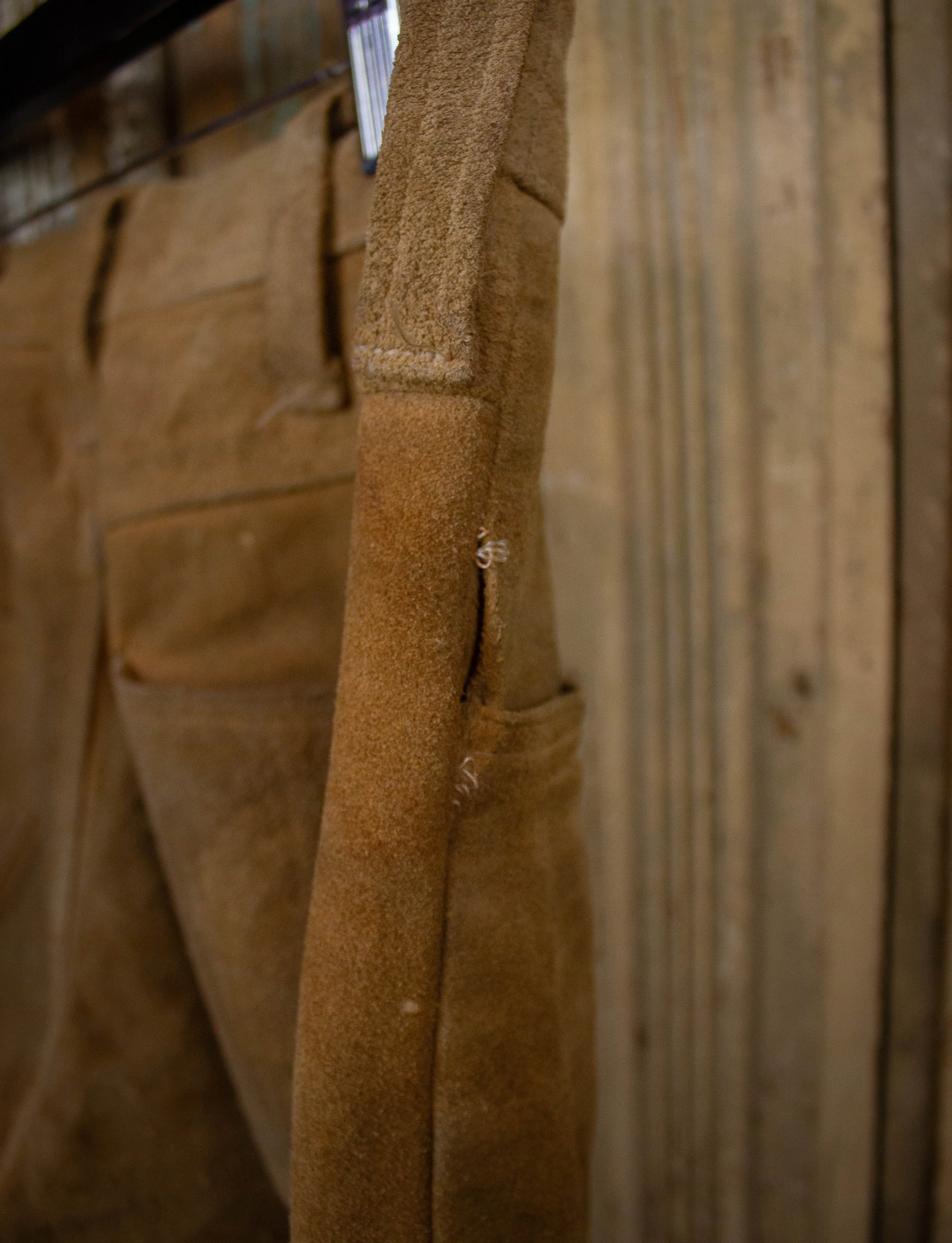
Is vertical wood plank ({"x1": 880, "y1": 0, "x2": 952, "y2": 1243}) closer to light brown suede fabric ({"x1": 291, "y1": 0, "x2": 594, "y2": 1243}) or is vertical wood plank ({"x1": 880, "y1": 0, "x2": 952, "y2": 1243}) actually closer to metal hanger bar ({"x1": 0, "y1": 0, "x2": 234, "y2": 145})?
light brown suede fabric ({"x1": 291, "y1": 0, "x2": 594, "y2": 1243})

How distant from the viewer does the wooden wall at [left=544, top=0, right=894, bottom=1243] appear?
1.74ft

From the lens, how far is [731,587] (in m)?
0.57

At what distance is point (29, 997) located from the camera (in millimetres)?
573

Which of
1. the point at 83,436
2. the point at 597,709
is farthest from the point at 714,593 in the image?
the point at 83,436

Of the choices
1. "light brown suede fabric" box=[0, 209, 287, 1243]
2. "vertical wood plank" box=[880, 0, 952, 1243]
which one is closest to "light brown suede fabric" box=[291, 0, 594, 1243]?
"light brown suede fabric" box=[0, 209, 287, 1243]

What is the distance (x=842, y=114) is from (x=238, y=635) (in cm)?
58

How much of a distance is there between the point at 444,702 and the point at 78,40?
59cm

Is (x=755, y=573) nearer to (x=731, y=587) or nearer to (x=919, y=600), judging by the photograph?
(x=731, y=587)

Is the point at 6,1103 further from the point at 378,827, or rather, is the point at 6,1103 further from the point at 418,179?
the point at 418,179

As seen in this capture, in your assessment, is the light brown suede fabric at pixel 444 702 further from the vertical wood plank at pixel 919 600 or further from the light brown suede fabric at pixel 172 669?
the vertical wood plank at pixel 919 600

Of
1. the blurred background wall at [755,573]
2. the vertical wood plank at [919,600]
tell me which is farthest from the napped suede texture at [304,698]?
the vertical wood plank at [919,600]

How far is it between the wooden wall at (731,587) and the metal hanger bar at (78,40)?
306 mm

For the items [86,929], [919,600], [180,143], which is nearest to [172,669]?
[86,929]

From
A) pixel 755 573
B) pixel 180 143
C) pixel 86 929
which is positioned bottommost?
pixel 86 929
